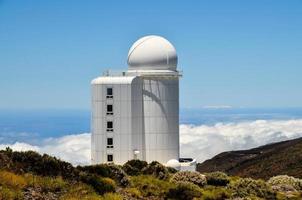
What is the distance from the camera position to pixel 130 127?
121 ft

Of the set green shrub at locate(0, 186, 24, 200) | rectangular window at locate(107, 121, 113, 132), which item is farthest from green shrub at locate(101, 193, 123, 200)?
rectangular window at locate(107, 121, 113, 132)

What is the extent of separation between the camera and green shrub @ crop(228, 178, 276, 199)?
24672 mm

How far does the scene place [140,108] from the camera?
37906mm

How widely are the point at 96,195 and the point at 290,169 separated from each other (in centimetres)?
4191

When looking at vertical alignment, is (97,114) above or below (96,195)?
above

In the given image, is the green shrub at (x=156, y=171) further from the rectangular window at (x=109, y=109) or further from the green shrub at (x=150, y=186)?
the rectangular window at (x=109, y=109)

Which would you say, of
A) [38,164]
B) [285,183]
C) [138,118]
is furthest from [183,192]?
[138,118]

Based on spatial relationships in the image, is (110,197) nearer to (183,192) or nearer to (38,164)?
(38,164)

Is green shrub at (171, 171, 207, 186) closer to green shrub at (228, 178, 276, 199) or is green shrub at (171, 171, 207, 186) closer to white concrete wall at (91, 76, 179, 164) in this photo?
green shrub at (228, 178, 276, 199)

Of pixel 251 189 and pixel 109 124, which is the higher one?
pixel 109 124

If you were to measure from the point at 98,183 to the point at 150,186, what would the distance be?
3.46m

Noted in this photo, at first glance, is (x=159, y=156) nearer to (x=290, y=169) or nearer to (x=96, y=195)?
(x=96, y=195)

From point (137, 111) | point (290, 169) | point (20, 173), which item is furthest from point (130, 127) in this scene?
point (290, 169)

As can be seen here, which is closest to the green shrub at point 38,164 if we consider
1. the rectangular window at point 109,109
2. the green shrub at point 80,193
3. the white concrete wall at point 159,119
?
the green shrub at point 80,193
